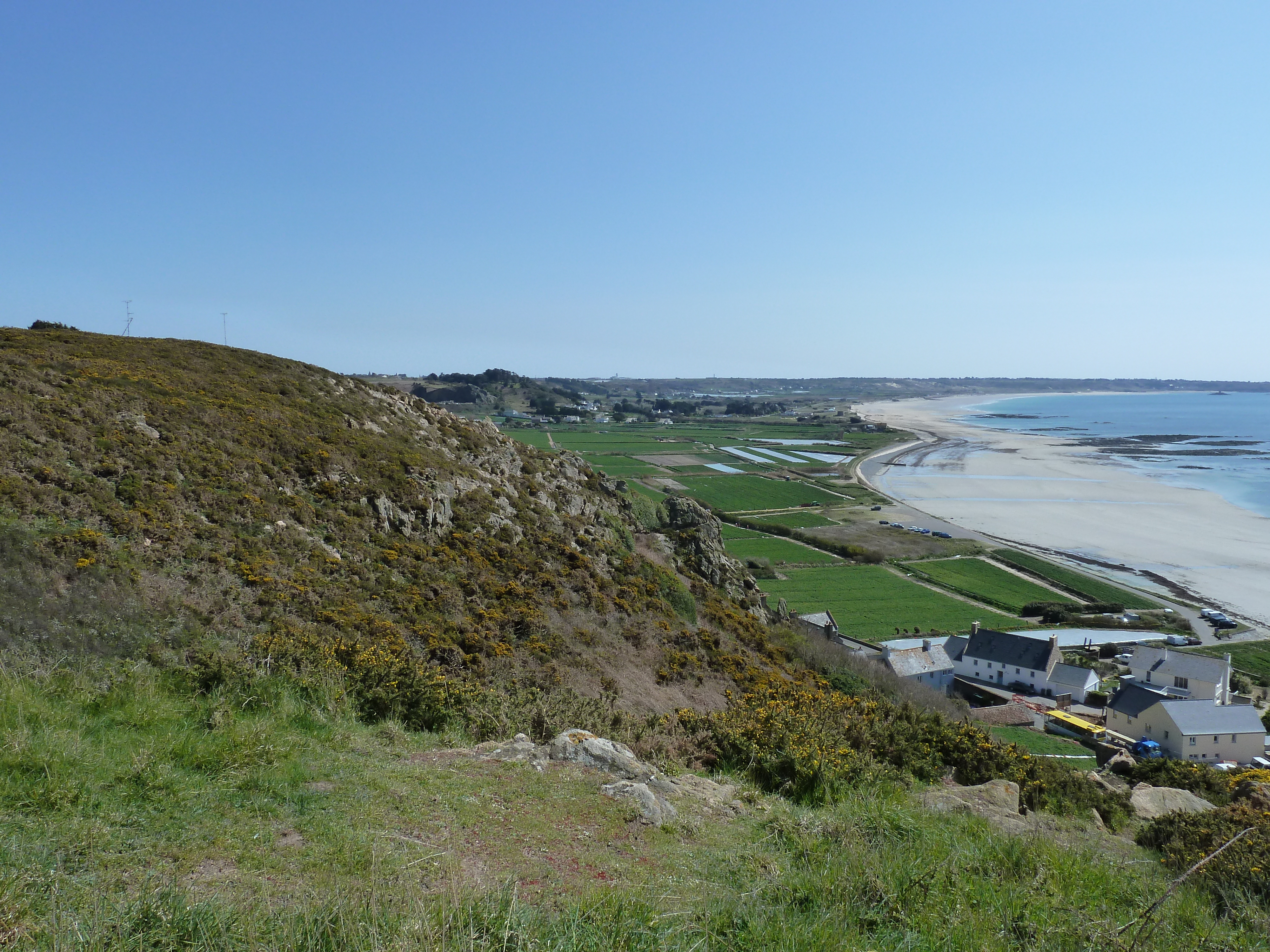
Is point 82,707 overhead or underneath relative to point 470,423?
underneath

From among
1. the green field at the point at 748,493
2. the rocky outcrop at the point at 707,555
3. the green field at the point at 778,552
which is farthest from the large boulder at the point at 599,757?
the green field at the point at 748,493

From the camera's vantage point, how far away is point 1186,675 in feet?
116

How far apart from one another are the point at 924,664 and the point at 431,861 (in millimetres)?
37554

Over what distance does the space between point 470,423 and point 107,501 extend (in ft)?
57.2

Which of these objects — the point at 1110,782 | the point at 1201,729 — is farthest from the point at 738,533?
the point at 1110,782

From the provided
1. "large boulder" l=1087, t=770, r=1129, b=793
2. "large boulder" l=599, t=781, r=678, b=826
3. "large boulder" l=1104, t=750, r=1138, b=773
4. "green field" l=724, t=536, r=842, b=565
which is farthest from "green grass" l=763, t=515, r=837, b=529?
"large boulder" l=599, t=781, r=678, b=826

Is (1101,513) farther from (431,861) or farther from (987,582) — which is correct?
(431,861)

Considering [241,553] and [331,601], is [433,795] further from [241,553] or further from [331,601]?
[241,553]

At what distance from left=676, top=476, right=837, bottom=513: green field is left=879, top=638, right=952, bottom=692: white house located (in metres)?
39.9

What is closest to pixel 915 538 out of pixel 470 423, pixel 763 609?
pixel 763 609

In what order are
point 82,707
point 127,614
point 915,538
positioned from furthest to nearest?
point 915,538, point 127,614, point 82,707

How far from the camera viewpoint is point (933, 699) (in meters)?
25.0

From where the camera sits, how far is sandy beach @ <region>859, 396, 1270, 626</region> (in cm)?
5294

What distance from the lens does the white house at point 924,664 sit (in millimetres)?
36875
